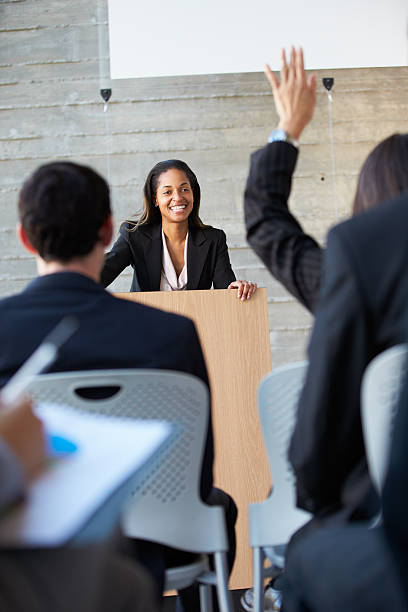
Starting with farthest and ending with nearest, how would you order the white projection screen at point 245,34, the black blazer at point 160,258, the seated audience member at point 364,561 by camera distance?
the white projection screen at point 245,34, the black blazer at point 160,258, the seated audience member at point 364,561

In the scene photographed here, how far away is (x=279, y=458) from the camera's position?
1259mm

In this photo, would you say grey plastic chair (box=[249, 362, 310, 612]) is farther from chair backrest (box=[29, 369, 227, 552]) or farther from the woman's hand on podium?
the woman's hand on podium

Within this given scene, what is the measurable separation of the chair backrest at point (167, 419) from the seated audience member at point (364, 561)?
0.32m

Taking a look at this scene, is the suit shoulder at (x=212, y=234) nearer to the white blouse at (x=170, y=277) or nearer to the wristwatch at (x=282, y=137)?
the white blouse at (x=170, y=277)

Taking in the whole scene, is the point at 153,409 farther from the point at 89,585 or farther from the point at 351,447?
the point at 89,585

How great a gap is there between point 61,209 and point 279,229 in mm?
377

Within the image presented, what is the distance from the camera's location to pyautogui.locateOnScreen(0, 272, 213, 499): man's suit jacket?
1.08m

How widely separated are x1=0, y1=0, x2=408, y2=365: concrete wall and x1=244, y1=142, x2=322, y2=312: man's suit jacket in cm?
345

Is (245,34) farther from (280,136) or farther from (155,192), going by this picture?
(280,136)

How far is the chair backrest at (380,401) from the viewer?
2.68 ft

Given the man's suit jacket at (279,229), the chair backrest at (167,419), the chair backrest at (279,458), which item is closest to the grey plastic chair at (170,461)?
the chair backrest at (167,419)

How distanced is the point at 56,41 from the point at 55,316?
4.14m

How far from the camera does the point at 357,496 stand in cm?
86

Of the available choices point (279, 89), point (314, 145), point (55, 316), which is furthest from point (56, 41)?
point (55, 316)
